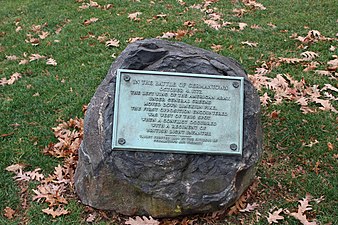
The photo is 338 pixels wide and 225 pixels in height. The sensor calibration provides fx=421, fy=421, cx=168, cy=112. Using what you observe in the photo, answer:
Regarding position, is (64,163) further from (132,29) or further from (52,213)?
(132,29)

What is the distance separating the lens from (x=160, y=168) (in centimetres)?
348

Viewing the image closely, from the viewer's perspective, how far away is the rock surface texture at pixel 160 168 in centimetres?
348

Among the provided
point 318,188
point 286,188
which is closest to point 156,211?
point 286,188

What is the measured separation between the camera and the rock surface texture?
3482 mm

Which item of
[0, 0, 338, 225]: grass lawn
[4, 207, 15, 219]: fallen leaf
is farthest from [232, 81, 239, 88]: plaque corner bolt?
[4, 207, 15, 219]: fallen leaf

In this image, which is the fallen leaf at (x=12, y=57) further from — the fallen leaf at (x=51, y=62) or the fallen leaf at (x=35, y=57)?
the fallen leaf at (x=51, y=62)

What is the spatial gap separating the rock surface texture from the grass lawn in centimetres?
26

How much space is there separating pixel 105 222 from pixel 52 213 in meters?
0.51

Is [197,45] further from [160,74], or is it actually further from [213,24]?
[160,74]

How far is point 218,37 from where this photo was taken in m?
7.03

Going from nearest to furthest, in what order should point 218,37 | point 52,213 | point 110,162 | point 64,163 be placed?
1. point 110,162
2. point 52,213
3. point 64,163
4. point 218,37

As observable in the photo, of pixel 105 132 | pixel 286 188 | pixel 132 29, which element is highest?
pixel 105 132

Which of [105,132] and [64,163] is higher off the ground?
[105,132]

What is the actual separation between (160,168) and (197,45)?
3.61 m
